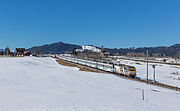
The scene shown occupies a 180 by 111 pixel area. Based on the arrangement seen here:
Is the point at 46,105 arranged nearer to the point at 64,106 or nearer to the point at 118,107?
the point at 64,106

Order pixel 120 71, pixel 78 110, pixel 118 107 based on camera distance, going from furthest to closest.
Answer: pixel 120 71
pixel 118 107
pixel 78 110

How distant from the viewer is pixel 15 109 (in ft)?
29.9

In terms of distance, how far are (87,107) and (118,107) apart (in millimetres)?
2760

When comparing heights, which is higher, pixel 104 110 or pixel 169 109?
pixel 104 110

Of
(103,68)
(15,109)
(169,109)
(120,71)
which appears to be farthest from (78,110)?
(103,68)

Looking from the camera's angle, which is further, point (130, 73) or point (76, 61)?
point (76, 61)

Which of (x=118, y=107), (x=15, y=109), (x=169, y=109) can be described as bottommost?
(x=169, y=109)

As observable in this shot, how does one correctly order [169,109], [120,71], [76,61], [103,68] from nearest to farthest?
1. [169,109]
2. [120,71]
3. [103,68]
4. [76,61]

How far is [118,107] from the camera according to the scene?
11.3 metres

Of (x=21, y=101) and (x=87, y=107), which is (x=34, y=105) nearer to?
(x=21, y=101)

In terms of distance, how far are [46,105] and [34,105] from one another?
86 centimetres

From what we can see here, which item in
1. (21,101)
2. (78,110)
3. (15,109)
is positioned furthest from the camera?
(21,101)

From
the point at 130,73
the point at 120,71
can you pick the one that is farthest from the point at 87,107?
the point at 120,71

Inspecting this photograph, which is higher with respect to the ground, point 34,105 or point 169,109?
point 34,105
